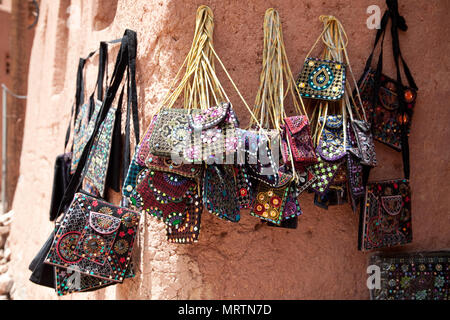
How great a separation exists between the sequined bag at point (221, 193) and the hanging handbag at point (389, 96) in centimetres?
82

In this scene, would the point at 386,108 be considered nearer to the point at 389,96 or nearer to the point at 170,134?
the point at 389,96

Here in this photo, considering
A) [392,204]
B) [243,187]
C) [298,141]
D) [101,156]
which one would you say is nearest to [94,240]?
[101,156]

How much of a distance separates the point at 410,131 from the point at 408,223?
1.57ft

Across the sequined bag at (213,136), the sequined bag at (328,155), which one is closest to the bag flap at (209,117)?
the sequined bag at (213,136)

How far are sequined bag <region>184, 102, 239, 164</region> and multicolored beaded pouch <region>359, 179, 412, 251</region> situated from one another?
0.80 m

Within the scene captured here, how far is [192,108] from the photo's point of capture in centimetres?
148

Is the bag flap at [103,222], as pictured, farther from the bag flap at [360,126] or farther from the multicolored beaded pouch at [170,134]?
the bag flap at [360,126]

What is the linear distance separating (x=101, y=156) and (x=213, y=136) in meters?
0.74

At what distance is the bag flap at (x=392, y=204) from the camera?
174 cm

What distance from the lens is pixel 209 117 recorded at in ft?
4.43

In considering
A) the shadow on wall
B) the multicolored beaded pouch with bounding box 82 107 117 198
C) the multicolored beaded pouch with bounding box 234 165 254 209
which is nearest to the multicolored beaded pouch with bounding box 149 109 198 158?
the multicolored beaded pouch with bounding box 234 165 254 209
